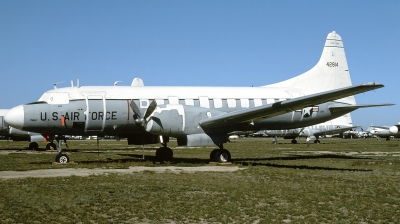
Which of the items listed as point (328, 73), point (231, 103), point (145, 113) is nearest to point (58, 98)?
point (145, 113)

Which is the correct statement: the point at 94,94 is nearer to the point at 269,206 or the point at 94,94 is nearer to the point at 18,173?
the point at 18,173

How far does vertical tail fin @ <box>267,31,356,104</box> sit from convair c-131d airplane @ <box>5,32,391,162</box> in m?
2.46

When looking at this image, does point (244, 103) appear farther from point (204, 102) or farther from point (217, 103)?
point (204, 102)

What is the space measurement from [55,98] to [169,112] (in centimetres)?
518

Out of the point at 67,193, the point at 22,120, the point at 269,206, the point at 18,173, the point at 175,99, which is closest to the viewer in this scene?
the point at 269,206

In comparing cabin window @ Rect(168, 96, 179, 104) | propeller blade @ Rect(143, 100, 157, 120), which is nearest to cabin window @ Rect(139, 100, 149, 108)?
cabin window @ Rect(168, 96, 179, 104)

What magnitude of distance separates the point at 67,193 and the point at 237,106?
40.9 ft

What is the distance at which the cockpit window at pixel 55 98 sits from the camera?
61.6ft

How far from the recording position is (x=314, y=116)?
2269 centimetres

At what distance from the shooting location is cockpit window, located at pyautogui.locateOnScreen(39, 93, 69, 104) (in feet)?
61.6

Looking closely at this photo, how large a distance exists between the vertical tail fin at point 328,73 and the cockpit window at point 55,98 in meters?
12.0

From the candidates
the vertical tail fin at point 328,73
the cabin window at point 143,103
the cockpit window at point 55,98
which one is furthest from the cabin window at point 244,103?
the cockpit window at point 55,98

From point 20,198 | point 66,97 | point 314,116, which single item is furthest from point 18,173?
point 314,116

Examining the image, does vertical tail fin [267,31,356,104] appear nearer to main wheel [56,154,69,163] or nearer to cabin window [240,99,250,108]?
cabin window [240,99,250,108]
